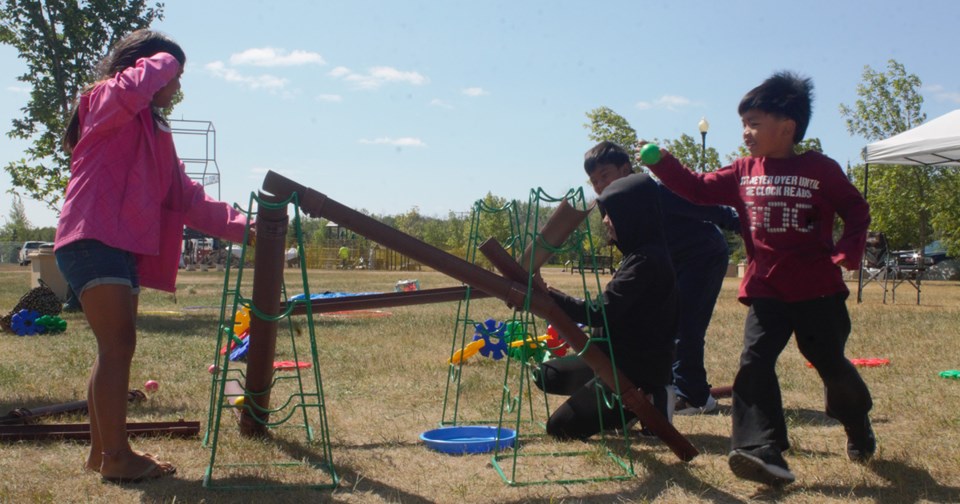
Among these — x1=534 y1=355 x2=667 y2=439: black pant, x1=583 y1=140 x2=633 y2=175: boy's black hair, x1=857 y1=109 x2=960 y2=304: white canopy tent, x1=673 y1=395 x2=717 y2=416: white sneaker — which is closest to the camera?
x1=534 y1=355 x2=667 y2=439: black pant

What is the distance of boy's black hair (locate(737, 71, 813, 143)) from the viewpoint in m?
3.80

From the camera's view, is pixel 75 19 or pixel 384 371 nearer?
pixel 384 371

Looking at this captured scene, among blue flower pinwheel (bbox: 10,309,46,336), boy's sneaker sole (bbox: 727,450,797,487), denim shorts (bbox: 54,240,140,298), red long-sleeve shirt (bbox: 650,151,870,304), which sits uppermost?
red long-sleeve shirt (bbox: 650,151,870,304)

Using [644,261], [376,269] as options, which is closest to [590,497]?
[644,261]

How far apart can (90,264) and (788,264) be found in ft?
9.72

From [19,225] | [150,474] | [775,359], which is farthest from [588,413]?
[19,225]

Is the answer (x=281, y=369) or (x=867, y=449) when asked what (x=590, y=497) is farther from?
(x=281, y=369)

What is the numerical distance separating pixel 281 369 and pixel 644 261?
3.92 m

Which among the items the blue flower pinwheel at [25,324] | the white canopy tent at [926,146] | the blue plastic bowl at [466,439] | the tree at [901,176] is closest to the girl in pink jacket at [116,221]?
the blue plastic bowl at [466,439]

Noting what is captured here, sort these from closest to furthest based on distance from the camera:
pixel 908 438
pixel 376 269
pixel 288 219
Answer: pixel 288 219 → pixel 908 438 → pixel 376 269

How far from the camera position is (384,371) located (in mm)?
7004

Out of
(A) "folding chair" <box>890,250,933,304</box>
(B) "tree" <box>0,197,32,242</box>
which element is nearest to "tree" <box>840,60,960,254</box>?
(A) "folding chair" <box>890,250,933,304</box>

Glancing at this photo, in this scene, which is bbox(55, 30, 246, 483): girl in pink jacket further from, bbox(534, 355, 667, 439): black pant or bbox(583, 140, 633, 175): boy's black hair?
bbox(583, 140, 633, 175): boy's black hair

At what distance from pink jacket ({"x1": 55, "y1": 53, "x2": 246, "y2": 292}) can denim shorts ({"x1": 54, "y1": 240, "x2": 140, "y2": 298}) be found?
1.8 inches
